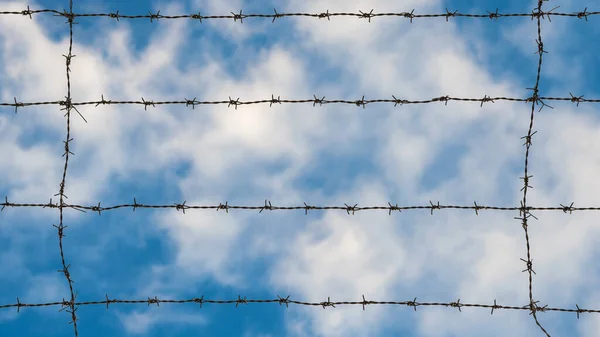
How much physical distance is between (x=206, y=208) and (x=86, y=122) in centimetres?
113

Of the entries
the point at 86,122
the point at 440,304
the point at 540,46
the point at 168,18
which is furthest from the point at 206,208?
the point at 540,46

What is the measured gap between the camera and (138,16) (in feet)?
17.9

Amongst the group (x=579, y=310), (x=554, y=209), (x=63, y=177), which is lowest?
(x=579, y=310)

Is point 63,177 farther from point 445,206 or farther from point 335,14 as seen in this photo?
point 445,206

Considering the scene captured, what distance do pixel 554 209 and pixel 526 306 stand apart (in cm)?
78

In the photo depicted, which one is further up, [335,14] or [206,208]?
[335,14]

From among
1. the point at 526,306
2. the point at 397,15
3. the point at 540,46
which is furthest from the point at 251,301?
the point at 540,46

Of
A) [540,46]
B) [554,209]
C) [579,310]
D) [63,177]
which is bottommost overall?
[579,310]

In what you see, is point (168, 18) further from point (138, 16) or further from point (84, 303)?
point (84, 303)

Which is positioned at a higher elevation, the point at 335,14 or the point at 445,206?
the point at 335,14

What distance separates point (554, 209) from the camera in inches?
211

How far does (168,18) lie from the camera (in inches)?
216

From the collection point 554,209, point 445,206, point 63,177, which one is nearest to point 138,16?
point 63,177

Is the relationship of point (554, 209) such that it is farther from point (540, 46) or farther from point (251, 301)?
point (251, 301)
